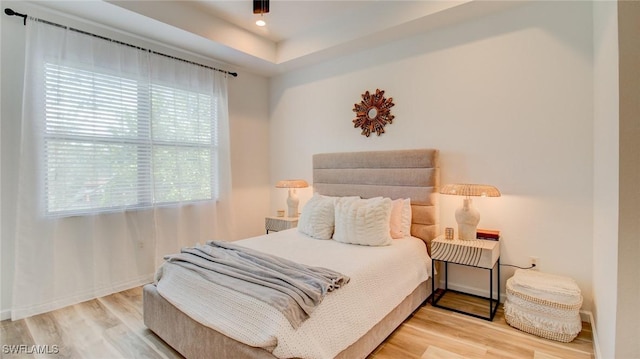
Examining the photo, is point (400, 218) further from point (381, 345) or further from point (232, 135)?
point (232, 135)

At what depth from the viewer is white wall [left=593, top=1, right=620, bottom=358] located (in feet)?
4.87

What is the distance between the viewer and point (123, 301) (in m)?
2.85

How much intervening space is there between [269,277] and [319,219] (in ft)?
3.91

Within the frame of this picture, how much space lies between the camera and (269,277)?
1.82 meters

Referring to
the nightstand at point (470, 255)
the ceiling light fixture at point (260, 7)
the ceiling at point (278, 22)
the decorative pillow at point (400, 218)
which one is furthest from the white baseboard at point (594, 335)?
the ceiling light fixture at point (260, 7)

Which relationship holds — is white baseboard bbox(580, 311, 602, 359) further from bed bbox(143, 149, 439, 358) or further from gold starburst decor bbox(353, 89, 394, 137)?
gold starburst decor bbox(353, 89, 394, 137)

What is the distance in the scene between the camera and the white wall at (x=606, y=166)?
148 centimetres

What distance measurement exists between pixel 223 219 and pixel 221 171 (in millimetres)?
647

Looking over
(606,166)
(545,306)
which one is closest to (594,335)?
(545,306)

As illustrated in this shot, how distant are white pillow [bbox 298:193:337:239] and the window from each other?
151 cm

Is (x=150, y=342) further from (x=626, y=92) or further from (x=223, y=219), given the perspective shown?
(x=626, y=92)

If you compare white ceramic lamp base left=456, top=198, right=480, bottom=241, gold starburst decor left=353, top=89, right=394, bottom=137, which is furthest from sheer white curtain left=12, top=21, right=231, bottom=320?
white ceramic lamp base left=456, top=198, right=480, bottom=241

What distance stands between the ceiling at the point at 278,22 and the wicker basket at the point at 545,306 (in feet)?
7.64

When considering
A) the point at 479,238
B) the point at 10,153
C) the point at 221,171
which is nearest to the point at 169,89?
the point at 221,171
